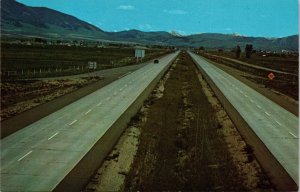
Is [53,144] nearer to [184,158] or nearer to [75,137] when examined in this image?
[75,137]

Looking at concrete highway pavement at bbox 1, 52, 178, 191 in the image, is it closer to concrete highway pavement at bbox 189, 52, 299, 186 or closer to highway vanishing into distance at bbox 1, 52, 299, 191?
highway vanishing into distance at bbox 1, 52, 299, 191

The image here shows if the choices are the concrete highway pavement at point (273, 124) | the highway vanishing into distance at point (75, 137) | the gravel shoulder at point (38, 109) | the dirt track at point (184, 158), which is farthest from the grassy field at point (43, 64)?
the dirt track at point (184, 158)

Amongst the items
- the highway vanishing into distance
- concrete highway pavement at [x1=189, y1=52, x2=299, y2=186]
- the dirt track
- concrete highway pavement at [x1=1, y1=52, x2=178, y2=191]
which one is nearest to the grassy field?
the highway vanishing into distance

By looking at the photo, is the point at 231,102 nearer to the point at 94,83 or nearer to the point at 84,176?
the point at 94,83

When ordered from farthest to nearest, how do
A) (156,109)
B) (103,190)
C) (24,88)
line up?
(24,88)
(156,109)
(103,190)

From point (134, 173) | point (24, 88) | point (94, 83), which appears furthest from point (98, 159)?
point (94, 83)

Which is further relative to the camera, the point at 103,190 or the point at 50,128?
the point at 50,128

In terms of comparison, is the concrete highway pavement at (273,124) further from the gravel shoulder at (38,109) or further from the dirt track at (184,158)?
the gravel shoulder at (38,109)
